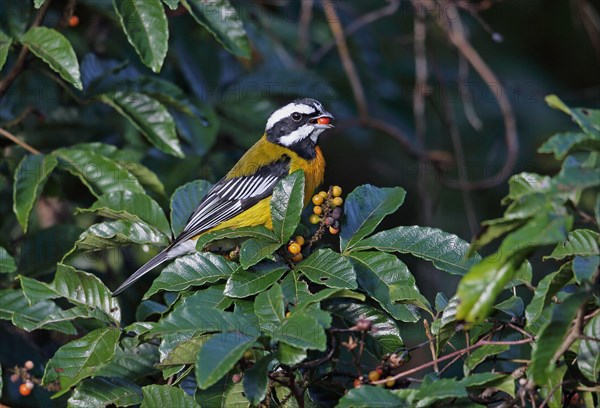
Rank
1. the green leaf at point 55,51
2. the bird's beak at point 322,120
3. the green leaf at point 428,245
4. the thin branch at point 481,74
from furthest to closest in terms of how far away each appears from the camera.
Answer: the thin branch at point 481,74 < the bird's beak at point 322,120 < the green leaf at point 55,51 < the green leaf at point 428,245

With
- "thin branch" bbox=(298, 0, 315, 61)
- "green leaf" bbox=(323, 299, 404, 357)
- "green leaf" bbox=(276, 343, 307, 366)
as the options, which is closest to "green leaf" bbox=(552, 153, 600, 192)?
"green leaf" bbox=(276, 343, 307, 366)

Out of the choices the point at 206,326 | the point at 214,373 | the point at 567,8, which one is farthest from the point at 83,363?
the point at 567,8

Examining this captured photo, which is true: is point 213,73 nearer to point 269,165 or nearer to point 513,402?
point 269,165

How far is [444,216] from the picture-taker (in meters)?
9.12

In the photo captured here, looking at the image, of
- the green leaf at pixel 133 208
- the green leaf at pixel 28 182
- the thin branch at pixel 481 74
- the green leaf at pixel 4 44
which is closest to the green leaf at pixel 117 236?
the green leaf at pixel 133 208

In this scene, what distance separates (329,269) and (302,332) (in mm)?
629

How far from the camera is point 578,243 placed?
122 inches

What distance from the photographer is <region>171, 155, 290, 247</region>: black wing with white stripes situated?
5.18 meters

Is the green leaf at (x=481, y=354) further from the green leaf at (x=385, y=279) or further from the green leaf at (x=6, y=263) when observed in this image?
the green leaf at (x=6, y=263)

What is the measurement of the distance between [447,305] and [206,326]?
3.40 ft

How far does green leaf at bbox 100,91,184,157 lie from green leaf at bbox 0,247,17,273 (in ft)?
3.63

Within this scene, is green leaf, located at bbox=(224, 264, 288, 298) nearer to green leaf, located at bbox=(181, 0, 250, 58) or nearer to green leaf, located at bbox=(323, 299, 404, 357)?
green leaf, located at bbox=(323, 299, 404, 357)

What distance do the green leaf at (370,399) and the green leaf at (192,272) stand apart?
3.40ft

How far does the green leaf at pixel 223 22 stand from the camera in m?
4.68
